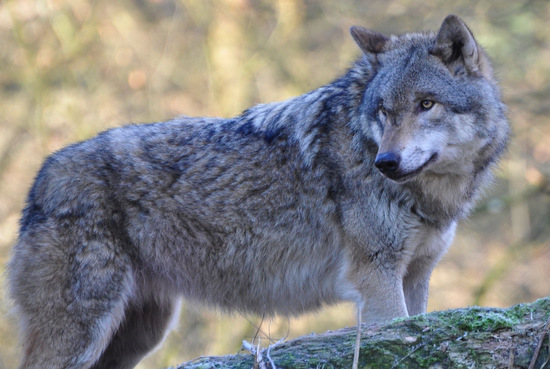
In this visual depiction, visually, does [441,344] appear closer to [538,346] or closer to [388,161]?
[538,346]

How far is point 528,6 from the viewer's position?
1037cm

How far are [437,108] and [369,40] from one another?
2.70ft

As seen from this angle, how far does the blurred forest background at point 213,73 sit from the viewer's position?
1062 cm

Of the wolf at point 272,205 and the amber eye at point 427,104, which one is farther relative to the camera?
the wolf at point 272,205

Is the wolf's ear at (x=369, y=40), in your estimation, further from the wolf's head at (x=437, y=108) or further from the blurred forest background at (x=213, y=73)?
the blurred forest background at (x=213, y=73)

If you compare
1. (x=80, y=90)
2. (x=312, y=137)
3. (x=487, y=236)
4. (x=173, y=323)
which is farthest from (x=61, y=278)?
(x=487, y=236)

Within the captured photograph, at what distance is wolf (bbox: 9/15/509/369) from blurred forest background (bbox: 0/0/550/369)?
218 inches

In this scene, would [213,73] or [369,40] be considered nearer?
[369,40]

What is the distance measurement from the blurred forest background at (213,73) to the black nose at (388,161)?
254 inches

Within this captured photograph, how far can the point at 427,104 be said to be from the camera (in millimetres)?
4488

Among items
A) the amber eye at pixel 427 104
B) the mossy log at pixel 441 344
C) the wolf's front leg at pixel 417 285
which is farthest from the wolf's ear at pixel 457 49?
the mossy log at pixel 441 344

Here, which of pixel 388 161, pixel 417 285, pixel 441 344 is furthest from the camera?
pixel 417 285

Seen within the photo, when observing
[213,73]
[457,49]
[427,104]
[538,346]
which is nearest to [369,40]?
[457,49]

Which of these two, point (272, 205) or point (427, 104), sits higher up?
point (427, 104)
